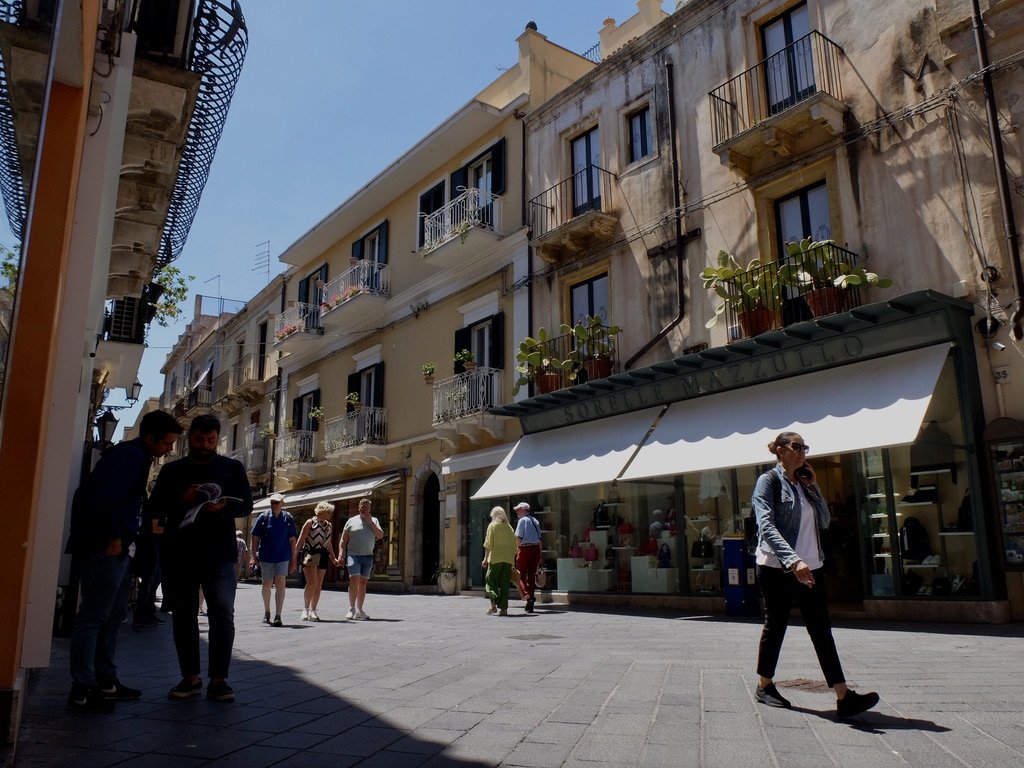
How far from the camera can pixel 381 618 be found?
11797 millimetres

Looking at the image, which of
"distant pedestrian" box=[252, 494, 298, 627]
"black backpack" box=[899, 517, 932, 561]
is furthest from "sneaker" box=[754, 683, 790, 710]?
"distant pedestrian" box=[252, 494, 298, 627]

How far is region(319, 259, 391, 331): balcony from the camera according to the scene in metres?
21.9

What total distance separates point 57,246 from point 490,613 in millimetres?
9704

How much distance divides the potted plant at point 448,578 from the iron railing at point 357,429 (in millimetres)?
4272

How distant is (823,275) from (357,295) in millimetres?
13360

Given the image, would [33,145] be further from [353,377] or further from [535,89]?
[353,377]

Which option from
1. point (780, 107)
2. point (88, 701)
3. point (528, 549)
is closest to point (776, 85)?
point (780, 107)

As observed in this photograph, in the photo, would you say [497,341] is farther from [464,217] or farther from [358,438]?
[358,438]

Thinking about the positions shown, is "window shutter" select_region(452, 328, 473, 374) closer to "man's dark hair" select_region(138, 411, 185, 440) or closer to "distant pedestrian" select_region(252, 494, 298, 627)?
"distant pedestrian" select_region(252, 494, 298, 627)

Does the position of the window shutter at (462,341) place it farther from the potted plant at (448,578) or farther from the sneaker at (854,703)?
the sneaker at (854,703)

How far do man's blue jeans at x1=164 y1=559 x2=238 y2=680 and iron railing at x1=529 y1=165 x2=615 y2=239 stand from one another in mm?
12063

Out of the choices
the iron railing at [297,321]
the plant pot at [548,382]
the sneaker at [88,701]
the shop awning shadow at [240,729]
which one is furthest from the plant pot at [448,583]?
the sneaker at [88,701]

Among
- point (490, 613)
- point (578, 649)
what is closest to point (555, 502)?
point (490, 613)

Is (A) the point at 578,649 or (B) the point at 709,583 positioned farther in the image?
(B) the point at 709,583
